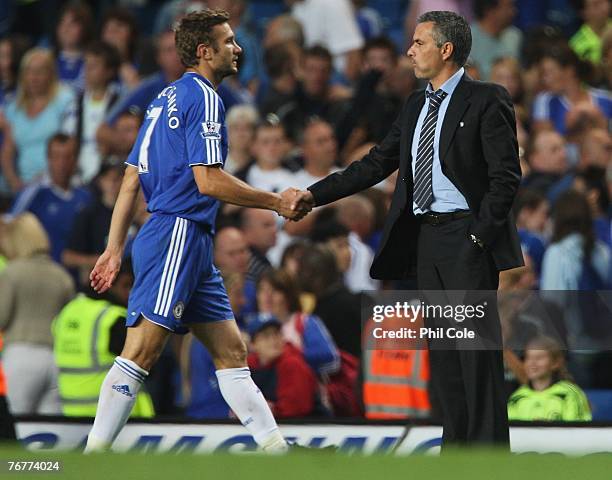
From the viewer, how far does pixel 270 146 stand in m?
13.2

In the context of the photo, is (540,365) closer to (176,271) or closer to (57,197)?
(176,271)

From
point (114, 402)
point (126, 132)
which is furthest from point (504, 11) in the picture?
point (114, 402)

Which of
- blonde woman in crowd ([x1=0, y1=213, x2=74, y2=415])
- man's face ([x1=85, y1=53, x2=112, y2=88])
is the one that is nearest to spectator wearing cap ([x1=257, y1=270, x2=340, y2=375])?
blonde woman in crowd ([x1=0, y1=213, x2=74, y2=415])

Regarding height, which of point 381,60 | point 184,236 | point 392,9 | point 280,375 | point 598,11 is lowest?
point 280,375

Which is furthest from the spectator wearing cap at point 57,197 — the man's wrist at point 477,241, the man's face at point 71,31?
the man's wrist at point 477,241

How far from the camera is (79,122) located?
1462 cm

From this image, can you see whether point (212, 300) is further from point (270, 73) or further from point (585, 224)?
point (270, 73)

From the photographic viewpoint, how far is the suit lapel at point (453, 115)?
7.45 metres

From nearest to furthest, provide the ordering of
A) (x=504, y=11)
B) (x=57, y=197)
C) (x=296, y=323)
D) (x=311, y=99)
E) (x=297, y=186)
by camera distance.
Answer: (x=296, y=323) → (x=297, y=186) → (x=57, y=197) → (x=311, y=99) → (x=504, y=11)

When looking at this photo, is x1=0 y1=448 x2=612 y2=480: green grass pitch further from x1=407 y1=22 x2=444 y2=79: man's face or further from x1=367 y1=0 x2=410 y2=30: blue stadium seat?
x1=367 y1=0 x2=410 y2=30: blue stadium seat

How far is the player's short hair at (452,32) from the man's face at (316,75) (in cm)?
646

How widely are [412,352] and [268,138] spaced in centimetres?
415

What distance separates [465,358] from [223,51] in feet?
6.41

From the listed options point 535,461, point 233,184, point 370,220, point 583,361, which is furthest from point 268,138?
point 535,461
